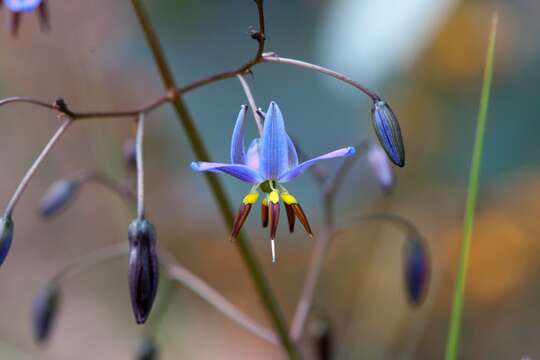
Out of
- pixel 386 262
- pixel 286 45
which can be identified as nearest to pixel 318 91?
pixel 286 45

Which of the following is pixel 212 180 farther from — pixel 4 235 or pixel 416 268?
pixel 416 268

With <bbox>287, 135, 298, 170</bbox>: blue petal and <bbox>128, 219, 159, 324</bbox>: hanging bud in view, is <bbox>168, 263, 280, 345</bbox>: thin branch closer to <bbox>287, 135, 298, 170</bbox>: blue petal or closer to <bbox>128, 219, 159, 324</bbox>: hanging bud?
<bbox>128, 219, 159, 324</bbox>: hanging bud

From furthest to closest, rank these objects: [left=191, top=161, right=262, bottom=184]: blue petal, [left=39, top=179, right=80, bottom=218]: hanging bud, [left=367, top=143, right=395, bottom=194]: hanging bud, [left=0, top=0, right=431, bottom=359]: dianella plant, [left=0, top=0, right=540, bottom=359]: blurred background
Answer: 1. [left=0, top=0, right=540, bottom=359]: blurred background
2. [left=39, top=179, right=80, bottom=218]: hanging bud
3. [left=367, top=143, right=395, bottom=194]: hanging bud
4. [left=0, top=0, right=431, bottom=359]: dianella plant
5. [left=191, top=161, right=262, bottom=184]: blue petal

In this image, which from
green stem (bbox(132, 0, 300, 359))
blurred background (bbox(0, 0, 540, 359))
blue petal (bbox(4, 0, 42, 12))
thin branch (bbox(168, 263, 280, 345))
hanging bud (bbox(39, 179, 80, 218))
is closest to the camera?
blue petal (bbox(4, 0, 42, 12))

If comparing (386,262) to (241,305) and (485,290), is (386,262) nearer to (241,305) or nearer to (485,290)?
(485,290)

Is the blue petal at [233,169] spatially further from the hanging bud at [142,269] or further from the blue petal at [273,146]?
the hanging bud at [142,269]

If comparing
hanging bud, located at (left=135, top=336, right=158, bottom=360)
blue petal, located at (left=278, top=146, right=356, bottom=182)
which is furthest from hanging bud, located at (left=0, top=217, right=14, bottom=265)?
hanging bud, located at (left=135, top=336, right=158, bottom=360)
